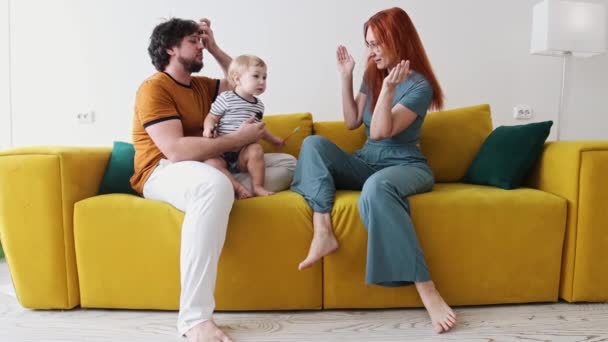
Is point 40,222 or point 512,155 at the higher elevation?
point 512,155

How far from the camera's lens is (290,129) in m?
2.16

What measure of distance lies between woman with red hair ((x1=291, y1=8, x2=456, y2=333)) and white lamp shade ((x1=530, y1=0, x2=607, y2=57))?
0.98 m

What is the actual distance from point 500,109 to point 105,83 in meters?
2.41

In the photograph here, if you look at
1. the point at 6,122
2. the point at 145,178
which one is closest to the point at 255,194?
the point at 145,178

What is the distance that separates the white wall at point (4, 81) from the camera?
266 centimetres

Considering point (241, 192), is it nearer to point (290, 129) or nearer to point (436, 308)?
point (290, 129)

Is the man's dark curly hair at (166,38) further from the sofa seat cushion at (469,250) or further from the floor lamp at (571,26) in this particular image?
the floor lamp at (571,26)

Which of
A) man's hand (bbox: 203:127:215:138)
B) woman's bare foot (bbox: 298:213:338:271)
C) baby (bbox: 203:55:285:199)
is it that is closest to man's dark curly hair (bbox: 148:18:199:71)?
baby (bbox: 203:55:285:199)

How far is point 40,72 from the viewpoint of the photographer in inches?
105

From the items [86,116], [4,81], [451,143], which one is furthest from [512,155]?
[4,81]

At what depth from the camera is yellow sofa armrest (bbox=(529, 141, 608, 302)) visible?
153cm

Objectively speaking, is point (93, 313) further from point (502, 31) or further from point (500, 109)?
point (502, 31)

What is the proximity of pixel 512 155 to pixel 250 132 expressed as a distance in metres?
1.08

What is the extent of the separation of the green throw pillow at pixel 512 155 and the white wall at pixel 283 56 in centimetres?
80
